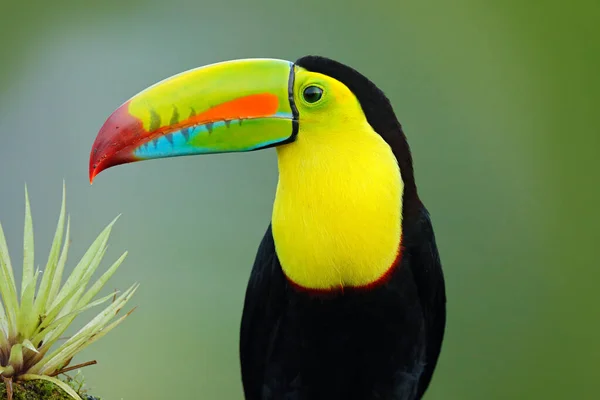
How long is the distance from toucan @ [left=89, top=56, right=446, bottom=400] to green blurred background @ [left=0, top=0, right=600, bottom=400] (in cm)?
124

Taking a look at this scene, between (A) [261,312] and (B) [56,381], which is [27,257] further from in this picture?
(A) [261,312]

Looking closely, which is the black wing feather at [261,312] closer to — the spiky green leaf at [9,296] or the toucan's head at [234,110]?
the toucan's head at [234,110]

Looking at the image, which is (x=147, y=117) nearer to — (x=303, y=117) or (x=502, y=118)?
(x=303, y=117)

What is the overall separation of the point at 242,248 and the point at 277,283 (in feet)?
3.91

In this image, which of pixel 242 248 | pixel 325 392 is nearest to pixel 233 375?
pixel 242 248

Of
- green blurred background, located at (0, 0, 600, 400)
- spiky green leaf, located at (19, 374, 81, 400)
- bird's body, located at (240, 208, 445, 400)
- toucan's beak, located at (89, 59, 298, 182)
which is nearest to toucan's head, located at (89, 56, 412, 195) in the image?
toucan's beak, located at (89, 59, 298, 182)

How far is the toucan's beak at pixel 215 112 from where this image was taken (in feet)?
4.22

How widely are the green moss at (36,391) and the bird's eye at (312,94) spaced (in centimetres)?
66

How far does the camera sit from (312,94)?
1.30 m

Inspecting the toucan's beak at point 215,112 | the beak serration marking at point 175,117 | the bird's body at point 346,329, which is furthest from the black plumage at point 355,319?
the beak serration marking at point 175,117

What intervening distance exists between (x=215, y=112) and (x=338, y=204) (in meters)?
0.30

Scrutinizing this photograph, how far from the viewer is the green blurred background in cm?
262

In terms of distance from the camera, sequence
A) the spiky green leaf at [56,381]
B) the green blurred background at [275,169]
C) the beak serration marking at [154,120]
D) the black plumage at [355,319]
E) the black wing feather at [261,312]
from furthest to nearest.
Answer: the green blurred background at [275,169], the black wing feather at [261,312], the black plumage at [355,319], the beak serration marking at [154,120], the spiky green leaf at [56,381]

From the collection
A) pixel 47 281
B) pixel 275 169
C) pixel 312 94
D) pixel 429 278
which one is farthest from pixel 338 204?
pixel 275 169
